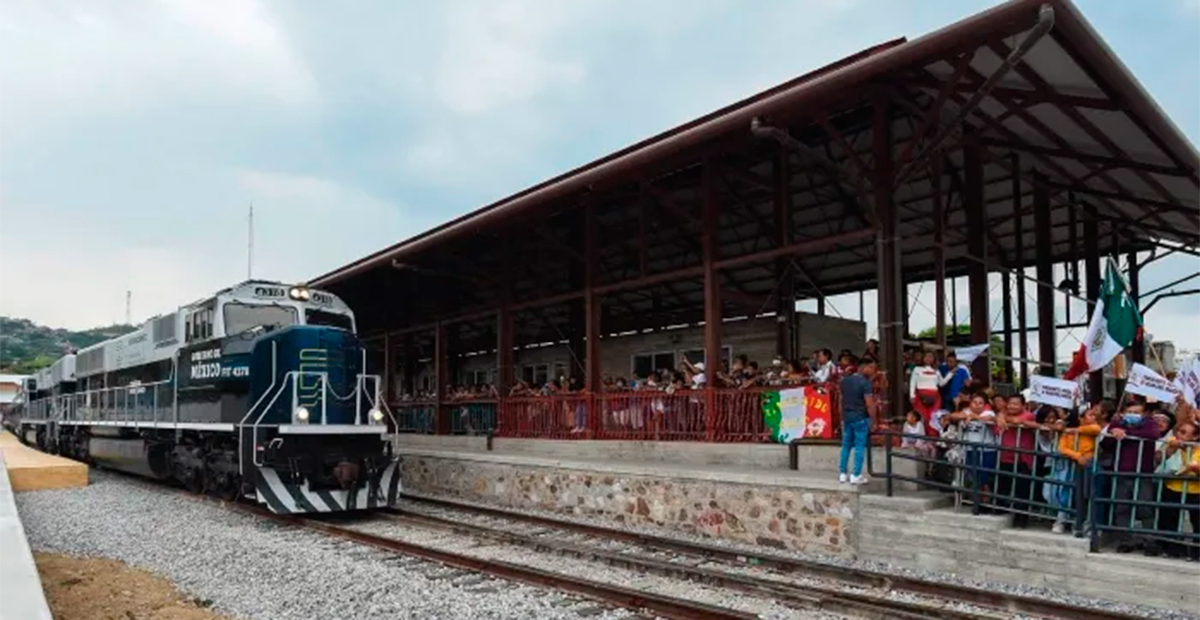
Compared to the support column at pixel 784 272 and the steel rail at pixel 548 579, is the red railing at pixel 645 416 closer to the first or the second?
the support column at pixel 784 272

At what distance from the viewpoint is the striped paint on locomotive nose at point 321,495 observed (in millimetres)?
11969

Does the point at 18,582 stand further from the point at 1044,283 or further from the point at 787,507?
the point at 1044,283

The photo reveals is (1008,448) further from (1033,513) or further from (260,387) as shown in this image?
(260,387)

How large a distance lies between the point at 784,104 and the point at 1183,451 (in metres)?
5.59

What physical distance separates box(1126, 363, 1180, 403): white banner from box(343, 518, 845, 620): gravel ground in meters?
3.84

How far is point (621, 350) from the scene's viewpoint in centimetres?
2102

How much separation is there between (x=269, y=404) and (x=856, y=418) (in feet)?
25.5

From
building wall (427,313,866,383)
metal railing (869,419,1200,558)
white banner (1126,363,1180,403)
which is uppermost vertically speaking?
building wall (427,313,866,383)

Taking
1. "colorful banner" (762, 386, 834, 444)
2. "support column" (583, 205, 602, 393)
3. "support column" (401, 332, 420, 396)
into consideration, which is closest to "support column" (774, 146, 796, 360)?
"colorful banner" (762, 386, 834, 444)

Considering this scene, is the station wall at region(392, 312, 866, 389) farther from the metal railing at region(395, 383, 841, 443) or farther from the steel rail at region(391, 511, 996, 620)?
the steel rail at region(391, 511, 996, 620)

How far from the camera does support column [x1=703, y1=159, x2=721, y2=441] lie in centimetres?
1327

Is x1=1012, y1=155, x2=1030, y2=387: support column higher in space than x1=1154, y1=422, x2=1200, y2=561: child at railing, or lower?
higher

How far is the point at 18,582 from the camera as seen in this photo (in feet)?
19.0

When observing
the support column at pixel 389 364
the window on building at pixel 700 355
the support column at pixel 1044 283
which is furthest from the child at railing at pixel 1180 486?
the support column at pixel 389 364
